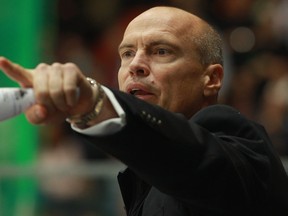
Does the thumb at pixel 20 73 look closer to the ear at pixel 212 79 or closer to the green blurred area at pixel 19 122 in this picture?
the ear at pixel 212 79

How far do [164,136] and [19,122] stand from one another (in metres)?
4.46

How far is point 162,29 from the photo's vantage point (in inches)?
140

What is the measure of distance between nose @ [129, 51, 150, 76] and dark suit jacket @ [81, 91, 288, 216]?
0.53m

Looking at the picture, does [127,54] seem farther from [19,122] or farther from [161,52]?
[19,122]

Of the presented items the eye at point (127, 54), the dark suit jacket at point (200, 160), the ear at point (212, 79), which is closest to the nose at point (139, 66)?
the eye at point (127, 54)

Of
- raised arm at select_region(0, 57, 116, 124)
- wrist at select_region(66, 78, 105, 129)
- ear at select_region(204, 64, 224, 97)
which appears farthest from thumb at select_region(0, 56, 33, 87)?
ear at select_region(204, 64, 224, 97)

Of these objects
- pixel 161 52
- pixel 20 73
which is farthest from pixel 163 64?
pixel 20 73

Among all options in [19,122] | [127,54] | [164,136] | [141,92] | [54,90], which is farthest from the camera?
[19,122]

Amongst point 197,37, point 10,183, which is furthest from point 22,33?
point 197,37

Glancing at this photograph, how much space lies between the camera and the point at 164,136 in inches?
103

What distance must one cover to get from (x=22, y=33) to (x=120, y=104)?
4806 millimetres

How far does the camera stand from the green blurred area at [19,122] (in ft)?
21.3

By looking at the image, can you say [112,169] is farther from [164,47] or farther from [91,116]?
[91,116]

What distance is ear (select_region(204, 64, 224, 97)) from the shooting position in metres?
3.67
